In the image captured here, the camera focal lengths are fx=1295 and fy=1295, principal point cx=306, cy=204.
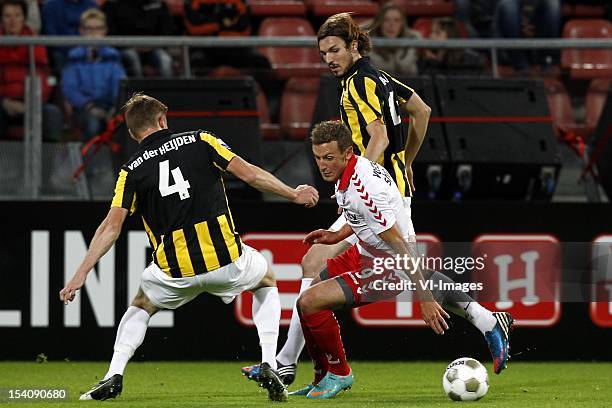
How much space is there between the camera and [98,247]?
22.0ft

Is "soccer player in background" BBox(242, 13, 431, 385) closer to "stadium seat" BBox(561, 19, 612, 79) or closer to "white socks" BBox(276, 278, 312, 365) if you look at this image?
"white socks" BBox(276, 278, 312, 365)

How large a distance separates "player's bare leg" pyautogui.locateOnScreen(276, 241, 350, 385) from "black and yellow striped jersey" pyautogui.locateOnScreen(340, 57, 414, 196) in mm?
554

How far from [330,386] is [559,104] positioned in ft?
12.3

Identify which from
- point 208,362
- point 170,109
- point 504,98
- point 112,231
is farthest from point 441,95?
point 112,231

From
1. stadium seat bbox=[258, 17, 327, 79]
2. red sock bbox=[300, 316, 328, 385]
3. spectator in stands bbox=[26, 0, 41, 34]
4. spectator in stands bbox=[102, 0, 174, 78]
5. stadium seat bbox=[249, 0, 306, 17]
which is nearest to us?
red sock bbox=[300, 316, 328, 385]

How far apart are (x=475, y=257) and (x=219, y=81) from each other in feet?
7.47

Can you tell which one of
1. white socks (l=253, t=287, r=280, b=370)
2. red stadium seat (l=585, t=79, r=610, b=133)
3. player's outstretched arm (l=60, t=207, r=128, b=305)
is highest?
red stadium seat (l=585, t=79, r=610, b=133)

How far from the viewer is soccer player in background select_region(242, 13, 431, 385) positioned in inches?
294

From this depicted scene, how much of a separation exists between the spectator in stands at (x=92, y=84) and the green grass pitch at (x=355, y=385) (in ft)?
5.88

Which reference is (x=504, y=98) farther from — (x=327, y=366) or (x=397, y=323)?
(x=327, y=366)

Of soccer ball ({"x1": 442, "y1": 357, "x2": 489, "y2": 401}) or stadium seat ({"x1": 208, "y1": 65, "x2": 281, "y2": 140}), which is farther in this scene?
stadium seat ({"x1": 208, "y1": 65, "x2": 281, "y2": 140})

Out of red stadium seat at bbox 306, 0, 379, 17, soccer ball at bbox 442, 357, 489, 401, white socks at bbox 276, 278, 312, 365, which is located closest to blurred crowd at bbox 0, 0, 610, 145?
red stadium seat at bbox 306, 0, 379, 17

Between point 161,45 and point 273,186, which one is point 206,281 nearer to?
point 273,186

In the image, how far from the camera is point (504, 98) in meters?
9.64
